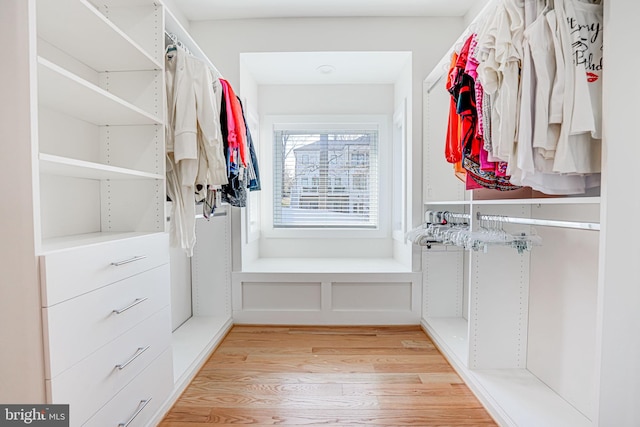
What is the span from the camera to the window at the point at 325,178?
332 centimetres

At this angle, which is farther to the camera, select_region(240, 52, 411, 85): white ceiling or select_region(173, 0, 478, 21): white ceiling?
select_region(240, 52, 411, 85): white ceiling

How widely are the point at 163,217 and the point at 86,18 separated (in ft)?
2.70

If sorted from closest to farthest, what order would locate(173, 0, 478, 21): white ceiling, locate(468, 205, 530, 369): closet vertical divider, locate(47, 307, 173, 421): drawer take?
locate(47, 307, 173, 421): drawer < locate(468, 205, 530, 369): closet vertical divider < locate(173, 0, 478, 21): white ceiling

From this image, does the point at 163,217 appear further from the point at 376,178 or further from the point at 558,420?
the point at 376,178

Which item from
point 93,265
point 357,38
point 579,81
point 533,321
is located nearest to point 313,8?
point 357,38

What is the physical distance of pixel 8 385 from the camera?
917 mm

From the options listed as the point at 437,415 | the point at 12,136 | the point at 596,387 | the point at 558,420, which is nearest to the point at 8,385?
the point at 12,136

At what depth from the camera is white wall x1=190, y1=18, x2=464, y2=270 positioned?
2.57m

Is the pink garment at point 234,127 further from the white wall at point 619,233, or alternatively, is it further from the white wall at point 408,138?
the white wall at point 619,233

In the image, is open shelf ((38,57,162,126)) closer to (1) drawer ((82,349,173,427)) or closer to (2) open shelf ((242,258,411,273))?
(1) drawer ((82,349,173,427))

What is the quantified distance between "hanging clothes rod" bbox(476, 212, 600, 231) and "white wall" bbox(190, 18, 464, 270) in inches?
35.2

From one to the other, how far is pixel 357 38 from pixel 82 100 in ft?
6.81

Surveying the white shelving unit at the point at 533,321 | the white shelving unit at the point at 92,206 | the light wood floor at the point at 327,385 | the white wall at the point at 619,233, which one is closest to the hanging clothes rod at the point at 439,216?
the white shelving unit at the point at 533,321

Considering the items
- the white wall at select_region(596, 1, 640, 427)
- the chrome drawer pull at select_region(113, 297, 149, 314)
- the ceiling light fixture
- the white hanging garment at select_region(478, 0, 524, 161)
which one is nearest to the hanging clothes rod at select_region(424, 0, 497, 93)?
the white hanging garment at select_region(478, 0, 524, 161)
